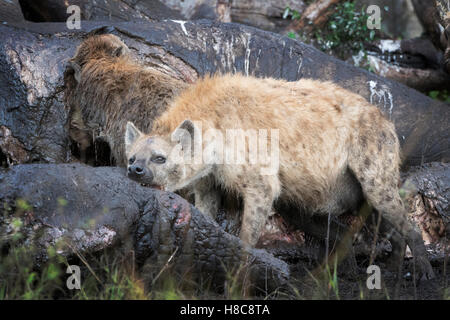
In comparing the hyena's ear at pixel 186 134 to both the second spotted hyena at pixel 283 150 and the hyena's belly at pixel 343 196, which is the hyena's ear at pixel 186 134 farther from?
the hyena's belly at pixel 343 196

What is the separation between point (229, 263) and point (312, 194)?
1.25 m

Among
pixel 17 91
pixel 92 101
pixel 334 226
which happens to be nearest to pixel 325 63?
pixel 334 226

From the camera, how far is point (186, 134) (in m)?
3.95

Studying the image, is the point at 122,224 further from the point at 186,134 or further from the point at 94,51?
the point at 94,51

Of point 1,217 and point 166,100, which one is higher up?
point 166,100

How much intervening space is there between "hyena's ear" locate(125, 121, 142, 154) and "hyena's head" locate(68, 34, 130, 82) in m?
1.04

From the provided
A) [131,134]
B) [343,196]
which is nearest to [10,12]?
[131,134]

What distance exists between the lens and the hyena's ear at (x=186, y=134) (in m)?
3.91

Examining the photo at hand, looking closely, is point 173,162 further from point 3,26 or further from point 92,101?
point 3,26

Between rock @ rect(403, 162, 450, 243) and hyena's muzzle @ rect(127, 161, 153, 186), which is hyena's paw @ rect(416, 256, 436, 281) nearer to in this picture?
rock @ rect(403, 162, 450, 243)

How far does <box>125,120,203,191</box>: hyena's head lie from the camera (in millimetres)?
3855

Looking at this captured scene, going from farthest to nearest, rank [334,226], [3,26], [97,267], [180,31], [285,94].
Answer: [180,31] → [3,26] → [334,226] → [285,94] → [97,267]
